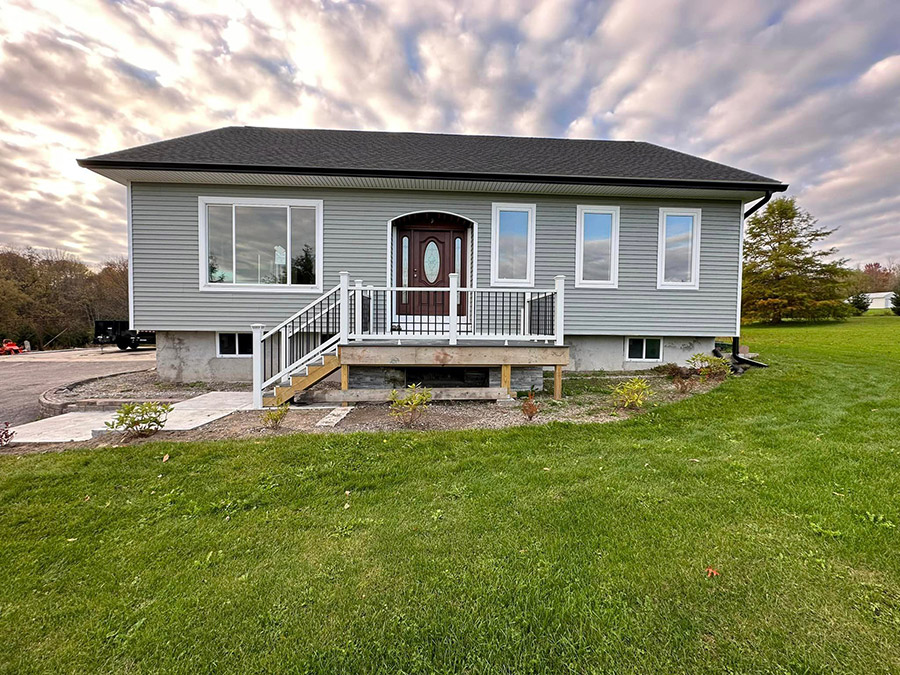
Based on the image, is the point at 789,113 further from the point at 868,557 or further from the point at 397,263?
the point at 868,557

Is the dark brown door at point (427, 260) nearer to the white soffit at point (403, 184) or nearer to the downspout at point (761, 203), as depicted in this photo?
the white soffit at point (403, 184)

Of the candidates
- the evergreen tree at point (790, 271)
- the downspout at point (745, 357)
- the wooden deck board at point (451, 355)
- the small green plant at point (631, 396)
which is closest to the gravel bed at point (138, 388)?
the wooden deck board at point (451, 355)

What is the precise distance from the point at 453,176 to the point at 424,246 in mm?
1513

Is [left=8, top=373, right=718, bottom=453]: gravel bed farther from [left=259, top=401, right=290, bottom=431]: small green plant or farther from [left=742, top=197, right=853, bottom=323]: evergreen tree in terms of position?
[left=742, top=197, right=853, bottom=323]: evergreen tree

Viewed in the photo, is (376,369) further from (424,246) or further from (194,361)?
(194,361)

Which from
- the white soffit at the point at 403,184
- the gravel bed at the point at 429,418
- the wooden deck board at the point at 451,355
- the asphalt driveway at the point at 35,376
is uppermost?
the white soffit at the point at 403,184

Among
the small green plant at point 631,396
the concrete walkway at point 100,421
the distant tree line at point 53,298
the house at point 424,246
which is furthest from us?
the distant tree line at point 53,298

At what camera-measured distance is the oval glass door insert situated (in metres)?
7.56

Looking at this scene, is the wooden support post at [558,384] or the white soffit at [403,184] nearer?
the wooden support post at [558,384]

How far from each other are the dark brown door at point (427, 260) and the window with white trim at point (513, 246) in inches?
26.9

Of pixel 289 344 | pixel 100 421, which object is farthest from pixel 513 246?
pixel 100 421

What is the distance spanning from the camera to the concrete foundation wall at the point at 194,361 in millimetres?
7293

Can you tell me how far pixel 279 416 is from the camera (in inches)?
165

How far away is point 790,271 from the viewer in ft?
65.1
